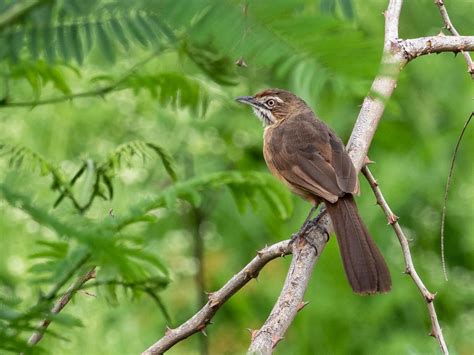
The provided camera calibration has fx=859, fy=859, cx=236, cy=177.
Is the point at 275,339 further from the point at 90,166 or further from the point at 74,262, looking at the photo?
the point at 74,262

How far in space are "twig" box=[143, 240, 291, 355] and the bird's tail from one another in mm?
375

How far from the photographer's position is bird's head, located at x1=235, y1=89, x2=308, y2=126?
589 centimetres

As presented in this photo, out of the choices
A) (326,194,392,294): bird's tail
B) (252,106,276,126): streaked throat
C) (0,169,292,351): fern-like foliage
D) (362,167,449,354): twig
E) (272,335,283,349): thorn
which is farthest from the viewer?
(252,106,276,126): streaked throat

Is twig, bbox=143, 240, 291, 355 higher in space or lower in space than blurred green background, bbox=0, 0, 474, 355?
higher

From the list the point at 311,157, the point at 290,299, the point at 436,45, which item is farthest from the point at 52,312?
the point at 311,157

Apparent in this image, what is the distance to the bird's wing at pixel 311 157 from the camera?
4316 mm

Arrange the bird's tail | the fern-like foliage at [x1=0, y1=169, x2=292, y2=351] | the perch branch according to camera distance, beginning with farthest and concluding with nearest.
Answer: the bird's tail, the perch branch, the fern-like foliage at [x1=0, y1=169, x2=292, y2=351]

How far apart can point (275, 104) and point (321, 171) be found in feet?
4.68

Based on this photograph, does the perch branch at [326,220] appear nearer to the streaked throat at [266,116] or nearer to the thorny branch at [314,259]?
the thorny branch at [314,259]

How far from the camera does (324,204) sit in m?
4.62

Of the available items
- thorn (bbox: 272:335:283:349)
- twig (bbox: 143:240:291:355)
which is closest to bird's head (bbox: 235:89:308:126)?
twig (bbox: 143:240:291:355)

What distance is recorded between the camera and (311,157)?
4.84 metres

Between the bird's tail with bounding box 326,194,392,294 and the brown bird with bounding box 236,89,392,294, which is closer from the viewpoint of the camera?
the bird's tail with bounding box 326,194,392,294

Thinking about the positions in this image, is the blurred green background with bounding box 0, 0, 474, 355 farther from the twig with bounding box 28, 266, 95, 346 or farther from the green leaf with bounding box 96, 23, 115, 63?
the green leaf with bounding box 96, 23, 115, 63
